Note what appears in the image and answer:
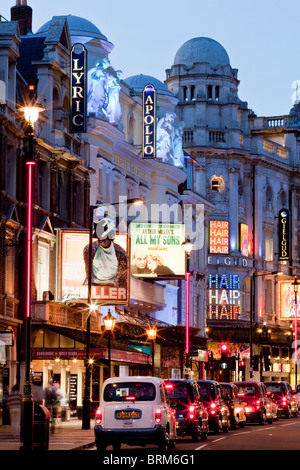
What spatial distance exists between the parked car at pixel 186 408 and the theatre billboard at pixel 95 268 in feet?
46.4

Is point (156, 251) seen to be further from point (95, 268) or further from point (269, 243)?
point (269, 243)

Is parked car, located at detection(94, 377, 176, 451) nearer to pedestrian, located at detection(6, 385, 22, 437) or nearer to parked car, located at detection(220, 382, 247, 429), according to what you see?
pedestrian, located at detection(6, 385, 22, 437)

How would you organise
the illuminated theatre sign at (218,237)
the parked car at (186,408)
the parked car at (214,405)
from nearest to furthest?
the parked car at (186,408) → the parked car at (214,405) → the illuminated theatre sign at (218,237)

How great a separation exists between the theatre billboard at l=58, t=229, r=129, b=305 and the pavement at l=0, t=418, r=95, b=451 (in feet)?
25.4

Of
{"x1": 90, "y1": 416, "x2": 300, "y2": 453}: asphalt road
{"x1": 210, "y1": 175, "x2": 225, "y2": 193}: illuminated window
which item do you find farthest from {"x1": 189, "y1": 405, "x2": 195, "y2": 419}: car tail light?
{"x1": 210, "y1": 175, "x2": 225, "y2": 193}: illuminated window

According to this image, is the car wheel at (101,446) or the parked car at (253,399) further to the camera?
the parked car at (253,399)

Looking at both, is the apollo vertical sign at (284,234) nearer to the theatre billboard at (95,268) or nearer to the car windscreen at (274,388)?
the car windscreen at (274,388)

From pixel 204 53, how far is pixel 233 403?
5930 cm

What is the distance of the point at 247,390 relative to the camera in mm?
52500

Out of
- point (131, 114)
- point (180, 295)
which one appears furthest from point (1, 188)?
point (180, 295)

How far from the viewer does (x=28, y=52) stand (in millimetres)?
53688

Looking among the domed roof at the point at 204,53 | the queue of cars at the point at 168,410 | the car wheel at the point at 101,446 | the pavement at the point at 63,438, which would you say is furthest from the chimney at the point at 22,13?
the domed roof at the point at 204,53

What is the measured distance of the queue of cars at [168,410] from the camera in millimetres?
31125

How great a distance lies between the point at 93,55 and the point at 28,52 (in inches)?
233
